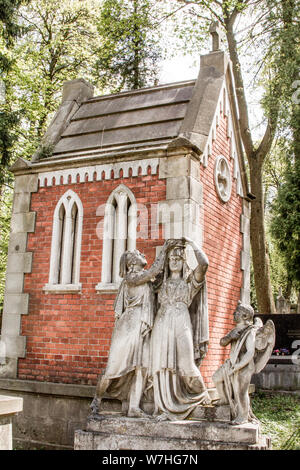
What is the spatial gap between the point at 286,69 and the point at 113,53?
7443mm

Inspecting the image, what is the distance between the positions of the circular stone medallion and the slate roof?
48.1 inches

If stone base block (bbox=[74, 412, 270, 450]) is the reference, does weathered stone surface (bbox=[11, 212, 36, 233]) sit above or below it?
above

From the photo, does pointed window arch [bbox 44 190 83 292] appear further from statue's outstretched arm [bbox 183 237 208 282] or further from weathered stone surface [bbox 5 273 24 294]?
statue's outstretched arm [bbox 183 237 208 282]

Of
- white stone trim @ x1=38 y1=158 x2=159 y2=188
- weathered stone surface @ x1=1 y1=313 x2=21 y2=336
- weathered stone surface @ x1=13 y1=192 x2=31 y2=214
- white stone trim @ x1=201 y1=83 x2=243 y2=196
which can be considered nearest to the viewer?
white stone trim @ x1=38 y1=158 x2=159 y2=188

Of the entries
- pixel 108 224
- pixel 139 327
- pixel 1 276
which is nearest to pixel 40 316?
pixel 108 224

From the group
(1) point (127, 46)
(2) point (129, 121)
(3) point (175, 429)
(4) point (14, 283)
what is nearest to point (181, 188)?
(2) point (129, 121)

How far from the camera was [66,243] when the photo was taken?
30.5 ft

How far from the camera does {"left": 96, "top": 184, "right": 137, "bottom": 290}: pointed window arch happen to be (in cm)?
873

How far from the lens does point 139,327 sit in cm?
621

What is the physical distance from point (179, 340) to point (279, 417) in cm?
462

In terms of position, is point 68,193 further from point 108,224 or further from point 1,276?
point 1,276

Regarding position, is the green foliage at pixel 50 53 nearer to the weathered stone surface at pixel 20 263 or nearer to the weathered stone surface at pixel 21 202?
the weathered stone surface at pixel 21 202

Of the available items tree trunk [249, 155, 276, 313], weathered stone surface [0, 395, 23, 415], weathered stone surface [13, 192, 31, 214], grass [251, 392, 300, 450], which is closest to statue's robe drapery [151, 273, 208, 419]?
weathered stone surface [0, 395, 23, 415]

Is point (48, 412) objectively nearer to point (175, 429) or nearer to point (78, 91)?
point (175, 429)
